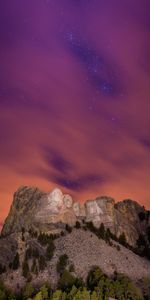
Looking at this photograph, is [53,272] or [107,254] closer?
[53,272]

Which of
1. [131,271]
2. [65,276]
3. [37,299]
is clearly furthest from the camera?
[131,271]

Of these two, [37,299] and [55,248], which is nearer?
[37,299]

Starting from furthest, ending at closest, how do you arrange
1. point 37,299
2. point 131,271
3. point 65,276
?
point 131,271
point 65,276
point 37,299

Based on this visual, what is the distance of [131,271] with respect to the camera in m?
188

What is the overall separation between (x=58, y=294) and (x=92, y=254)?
64.0 metres

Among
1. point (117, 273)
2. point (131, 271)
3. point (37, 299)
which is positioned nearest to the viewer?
point (37, 299)

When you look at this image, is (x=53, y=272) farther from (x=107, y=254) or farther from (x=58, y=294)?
(x=58, y=294)

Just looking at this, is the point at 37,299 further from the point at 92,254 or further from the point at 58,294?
the point at 92,254

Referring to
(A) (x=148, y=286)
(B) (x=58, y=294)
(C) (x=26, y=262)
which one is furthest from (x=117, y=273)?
(B) (x=58, y=294)

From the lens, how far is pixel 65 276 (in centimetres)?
A: 16412

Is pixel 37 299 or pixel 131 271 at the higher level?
pixel 131 271

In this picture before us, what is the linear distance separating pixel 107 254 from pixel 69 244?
18996mm

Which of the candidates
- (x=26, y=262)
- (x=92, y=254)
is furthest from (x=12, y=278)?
(x=92, y=254)

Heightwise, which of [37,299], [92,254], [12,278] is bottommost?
[37,299]
